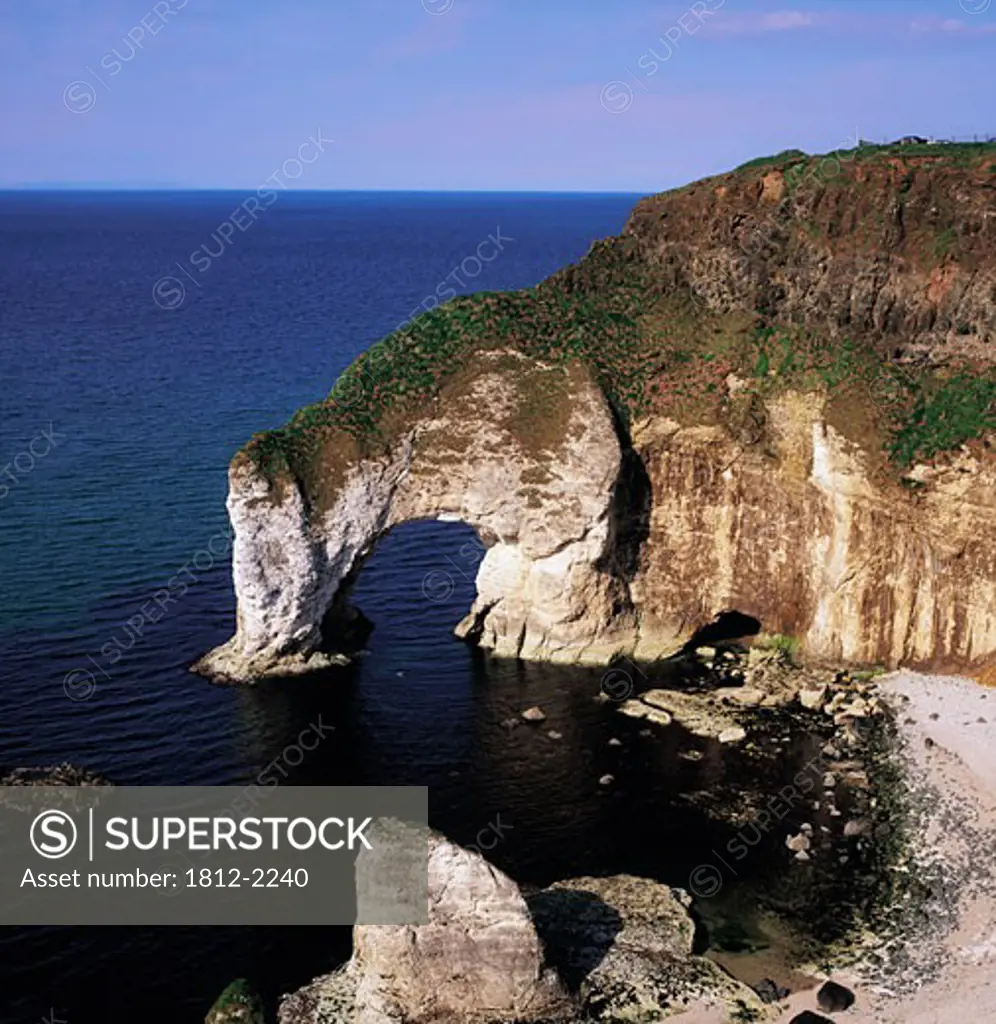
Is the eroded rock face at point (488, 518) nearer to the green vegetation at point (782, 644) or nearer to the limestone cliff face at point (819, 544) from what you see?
the limestone cliff face at point (819, 544)

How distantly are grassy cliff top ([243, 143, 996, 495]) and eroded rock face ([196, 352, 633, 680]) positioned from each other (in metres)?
1.48

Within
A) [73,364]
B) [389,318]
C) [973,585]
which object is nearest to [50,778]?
[973,585]

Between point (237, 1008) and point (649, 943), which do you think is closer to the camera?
point (237, 1008)

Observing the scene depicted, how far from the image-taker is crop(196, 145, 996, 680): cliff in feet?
191

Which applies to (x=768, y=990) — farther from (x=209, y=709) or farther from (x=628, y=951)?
(x=209, y=709)

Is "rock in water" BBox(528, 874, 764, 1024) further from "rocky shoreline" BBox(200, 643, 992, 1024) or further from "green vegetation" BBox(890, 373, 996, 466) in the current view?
"green vegetation" BBox(890, 373, 996, 466)

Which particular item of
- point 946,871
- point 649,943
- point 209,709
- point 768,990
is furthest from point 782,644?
point 209,709

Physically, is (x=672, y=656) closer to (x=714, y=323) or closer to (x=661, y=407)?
(x=661, y=407)

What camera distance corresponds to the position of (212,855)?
146 feet

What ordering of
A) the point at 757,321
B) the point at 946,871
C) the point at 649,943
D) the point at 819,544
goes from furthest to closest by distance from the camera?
the point at 757,321, the point at 819,544, the point at 946,871, the point at 649,943

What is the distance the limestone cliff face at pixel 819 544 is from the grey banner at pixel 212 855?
20361mm

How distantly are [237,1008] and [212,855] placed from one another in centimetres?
854

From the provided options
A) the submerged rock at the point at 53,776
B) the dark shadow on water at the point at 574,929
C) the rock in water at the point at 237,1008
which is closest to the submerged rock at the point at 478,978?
the dark shadow on water at the point at 574,929

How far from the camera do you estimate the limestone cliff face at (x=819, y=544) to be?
185 ft
